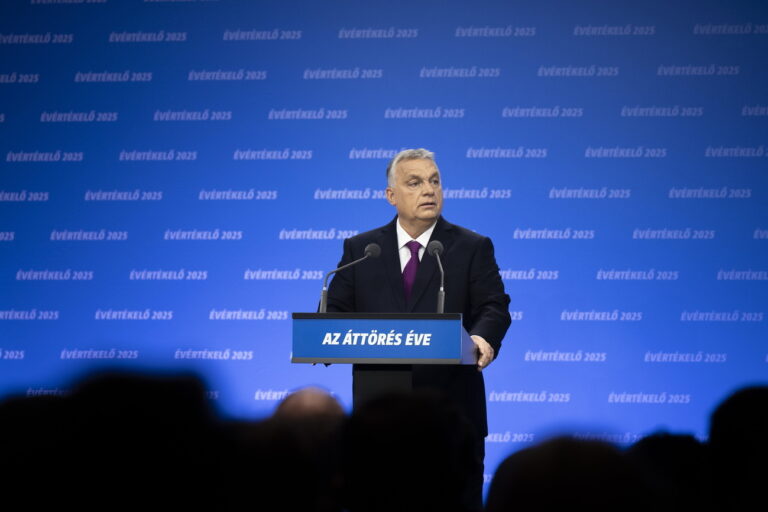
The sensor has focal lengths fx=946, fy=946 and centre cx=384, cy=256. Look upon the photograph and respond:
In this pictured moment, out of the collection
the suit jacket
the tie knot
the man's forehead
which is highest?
the man's forehead

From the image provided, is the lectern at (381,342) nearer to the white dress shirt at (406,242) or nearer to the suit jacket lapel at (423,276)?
the suit jacket lapel at (423,276)

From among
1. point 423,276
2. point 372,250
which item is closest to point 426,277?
point 423,276

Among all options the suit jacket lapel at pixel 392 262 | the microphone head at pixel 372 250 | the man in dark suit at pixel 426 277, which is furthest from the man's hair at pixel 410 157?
the microphone head at pixel 372 250

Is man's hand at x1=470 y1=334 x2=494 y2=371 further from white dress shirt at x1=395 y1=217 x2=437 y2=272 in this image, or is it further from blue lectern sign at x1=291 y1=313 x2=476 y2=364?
white dress shirt at x1=395 y1=217 x2=437 y2=272

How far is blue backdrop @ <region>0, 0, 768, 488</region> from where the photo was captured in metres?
6.07

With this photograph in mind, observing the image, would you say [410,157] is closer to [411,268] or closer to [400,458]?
[411,268]

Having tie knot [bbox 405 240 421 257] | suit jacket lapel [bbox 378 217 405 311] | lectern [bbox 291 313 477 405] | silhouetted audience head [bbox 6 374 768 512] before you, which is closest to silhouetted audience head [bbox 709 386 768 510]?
silhouetted audience head [bbox 6 374 768 512]

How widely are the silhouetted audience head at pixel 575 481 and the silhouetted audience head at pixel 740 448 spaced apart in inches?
18.3

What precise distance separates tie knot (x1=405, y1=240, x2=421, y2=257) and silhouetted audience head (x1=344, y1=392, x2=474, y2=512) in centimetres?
218

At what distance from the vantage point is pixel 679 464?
1.81 meters

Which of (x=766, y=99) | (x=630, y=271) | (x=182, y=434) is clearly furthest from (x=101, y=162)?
(x=182, y=434)

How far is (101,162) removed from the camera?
6.53m

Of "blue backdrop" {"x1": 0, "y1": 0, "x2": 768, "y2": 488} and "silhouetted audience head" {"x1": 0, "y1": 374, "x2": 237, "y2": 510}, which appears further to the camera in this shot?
"blue backdrop" {"x1": 0, "y1": 0, "x2": 768, "y2": 488}

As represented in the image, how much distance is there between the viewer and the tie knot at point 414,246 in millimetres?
3799
